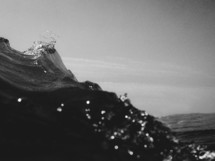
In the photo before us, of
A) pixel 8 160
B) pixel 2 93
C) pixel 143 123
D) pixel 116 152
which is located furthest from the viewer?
pixel 2 93

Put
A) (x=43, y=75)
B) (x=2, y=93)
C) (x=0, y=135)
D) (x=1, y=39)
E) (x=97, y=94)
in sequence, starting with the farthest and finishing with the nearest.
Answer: (x=1, y=39) → (x=43, y=75) → (x=97, y=94) → (x=2, y=93) → (x=0, y=135)

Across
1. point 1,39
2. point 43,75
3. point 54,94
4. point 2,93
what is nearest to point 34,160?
point 2,93

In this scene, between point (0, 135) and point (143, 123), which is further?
point (143, 123)

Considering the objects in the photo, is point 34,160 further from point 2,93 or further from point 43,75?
point 43,75

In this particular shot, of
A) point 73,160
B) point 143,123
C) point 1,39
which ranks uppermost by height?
point 1,39

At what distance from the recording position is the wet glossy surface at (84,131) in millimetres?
10992

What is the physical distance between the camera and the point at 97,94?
1543 centimetres

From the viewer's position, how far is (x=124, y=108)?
13773 mm

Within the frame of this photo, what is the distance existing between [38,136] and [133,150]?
13.7 ft

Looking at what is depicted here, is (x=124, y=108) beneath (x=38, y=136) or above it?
above

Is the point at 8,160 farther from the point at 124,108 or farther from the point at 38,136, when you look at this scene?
the point at 124,108

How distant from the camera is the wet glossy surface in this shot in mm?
10992

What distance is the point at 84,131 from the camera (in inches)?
481

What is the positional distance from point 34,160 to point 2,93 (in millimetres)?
5251
